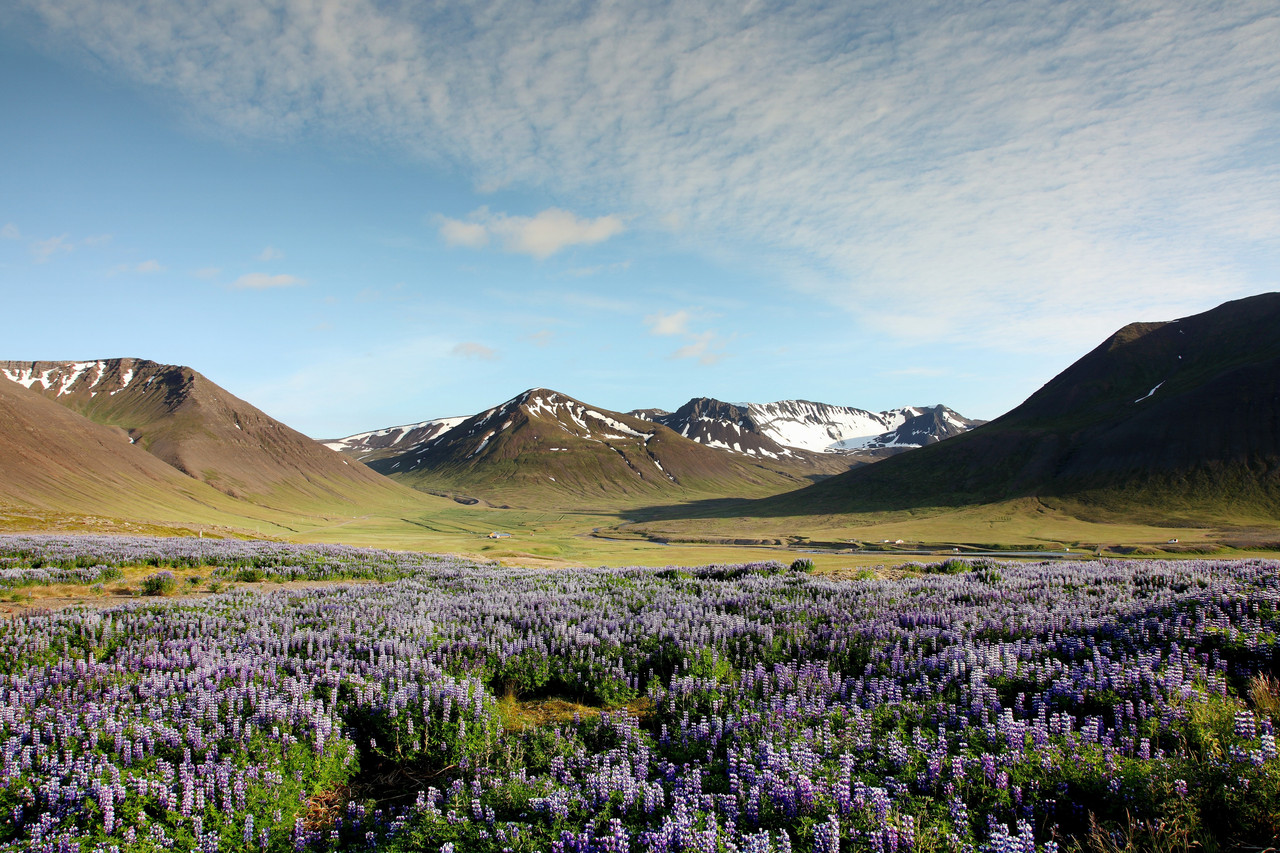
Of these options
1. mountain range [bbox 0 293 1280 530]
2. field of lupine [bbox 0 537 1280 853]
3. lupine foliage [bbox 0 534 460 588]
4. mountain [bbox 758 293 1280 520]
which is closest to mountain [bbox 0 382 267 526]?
mountain range [bbox 0 293 1280 530]

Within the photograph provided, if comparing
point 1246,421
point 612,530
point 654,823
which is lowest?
point 612,530

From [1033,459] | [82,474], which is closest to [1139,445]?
[1033,459]

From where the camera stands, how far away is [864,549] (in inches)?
3442

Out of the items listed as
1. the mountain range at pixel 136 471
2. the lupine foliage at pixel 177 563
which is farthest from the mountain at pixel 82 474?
the lupine foliage at pixel 177 563

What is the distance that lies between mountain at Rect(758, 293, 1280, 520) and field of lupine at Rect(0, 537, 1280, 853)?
133m

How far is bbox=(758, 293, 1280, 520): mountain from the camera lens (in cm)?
11819

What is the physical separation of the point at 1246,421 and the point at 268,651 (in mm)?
176094

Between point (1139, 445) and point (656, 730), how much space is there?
169 metres

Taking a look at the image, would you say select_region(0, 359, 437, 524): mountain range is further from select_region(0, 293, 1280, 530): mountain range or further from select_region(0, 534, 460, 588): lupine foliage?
select_region(0, 534, 460, 588): lupine foliage

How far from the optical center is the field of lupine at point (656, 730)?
426cm

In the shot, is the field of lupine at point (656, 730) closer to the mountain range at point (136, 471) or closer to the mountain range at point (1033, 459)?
the mountain range at point (1033, 459)

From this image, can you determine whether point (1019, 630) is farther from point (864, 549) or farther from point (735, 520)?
point (735, 520)

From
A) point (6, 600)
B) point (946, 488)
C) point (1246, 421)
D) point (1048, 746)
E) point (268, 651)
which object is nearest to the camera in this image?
point (1048, 746)

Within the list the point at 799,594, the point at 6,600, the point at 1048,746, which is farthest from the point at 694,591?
the point at 6,600
